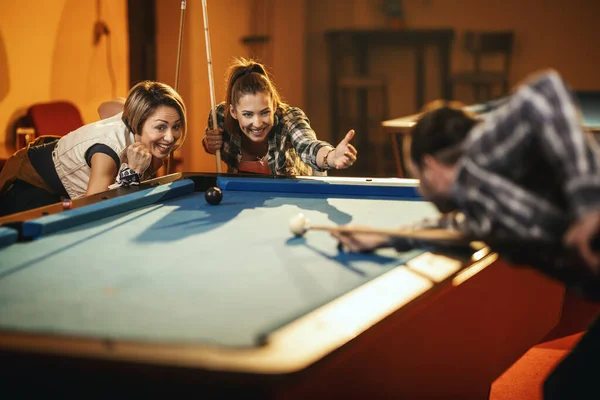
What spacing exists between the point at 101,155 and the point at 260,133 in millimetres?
821

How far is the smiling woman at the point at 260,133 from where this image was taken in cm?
316

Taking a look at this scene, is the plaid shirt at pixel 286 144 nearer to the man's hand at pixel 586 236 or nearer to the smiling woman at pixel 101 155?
the smiling woman at pixel 101 155

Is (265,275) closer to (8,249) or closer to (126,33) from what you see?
(8,249)

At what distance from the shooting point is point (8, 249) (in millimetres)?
1803

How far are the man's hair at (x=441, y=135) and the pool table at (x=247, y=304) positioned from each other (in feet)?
0.96

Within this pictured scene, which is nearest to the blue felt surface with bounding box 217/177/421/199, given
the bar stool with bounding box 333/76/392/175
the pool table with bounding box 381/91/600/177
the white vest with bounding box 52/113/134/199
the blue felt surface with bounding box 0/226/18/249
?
the white vest with bounding box 52/113/134/199

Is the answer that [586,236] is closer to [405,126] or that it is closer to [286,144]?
[286,144]

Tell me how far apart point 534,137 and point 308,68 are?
23.9 ft

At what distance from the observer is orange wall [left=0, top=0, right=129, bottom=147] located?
15.4 feet

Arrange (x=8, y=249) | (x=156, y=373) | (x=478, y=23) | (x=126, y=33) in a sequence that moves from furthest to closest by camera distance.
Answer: (x=478, y=23)
(x=126, y=33)
(x=8, y=249)
(x=156, y=373)

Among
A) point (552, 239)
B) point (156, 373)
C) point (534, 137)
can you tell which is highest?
point (534, 137)

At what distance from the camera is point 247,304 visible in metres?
1.37

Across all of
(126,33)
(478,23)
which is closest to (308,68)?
(478,23)

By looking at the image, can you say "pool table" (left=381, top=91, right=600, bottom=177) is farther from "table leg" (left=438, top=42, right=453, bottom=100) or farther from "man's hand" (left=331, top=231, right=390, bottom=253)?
"table leg" (left=438, top=42, right=453, bottom=100)
